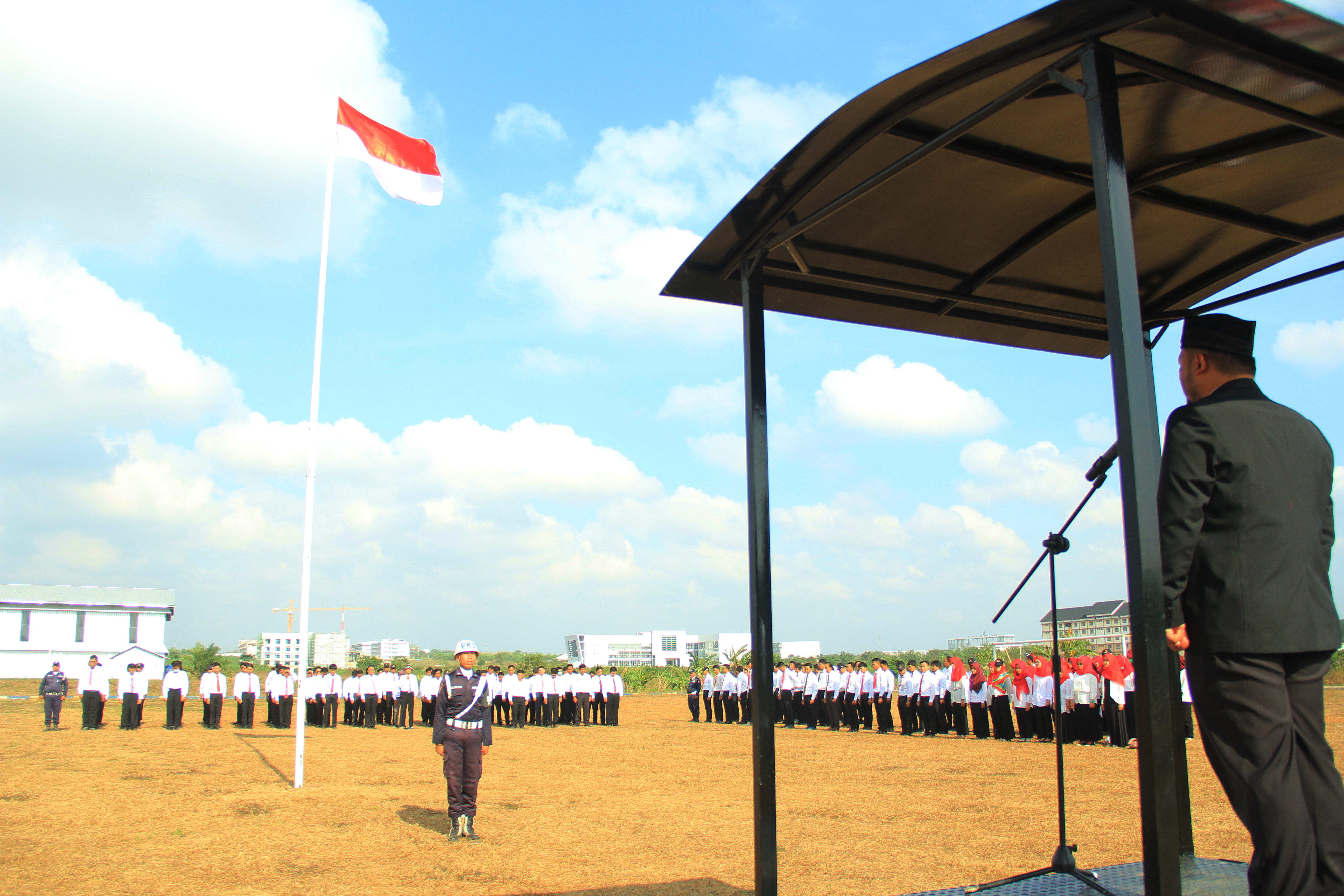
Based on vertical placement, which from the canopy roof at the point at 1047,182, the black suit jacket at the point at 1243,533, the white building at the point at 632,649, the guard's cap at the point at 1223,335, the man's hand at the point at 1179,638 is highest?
the canopy roof at the point at 1047,182

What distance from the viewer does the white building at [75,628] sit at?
60750mm

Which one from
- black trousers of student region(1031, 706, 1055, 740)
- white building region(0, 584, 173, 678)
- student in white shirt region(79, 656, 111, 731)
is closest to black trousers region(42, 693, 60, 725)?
student in white shirt region(79, 656, 111, 731)

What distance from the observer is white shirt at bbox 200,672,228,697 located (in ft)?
Answer: 82.1

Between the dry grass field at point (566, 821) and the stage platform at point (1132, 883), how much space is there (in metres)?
2.08

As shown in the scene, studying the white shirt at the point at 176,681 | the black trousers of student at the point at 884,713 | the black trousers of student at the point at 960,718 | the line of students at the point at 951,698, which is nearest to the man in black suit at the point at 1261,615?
the line of students at the point at 951,698

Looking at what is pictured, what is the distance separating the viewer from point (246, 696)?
84.8 feet

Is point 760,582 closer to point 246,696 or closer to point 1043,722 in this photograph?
point 1043,722

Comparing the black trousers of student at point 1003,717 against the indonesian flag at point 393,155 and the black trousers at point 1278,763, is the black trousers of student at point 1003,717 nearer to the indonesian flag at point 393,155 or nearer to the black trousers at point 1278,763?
the indonesian flag at point 393,155

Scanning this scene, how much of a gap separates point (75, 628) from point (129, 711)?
48.6 m

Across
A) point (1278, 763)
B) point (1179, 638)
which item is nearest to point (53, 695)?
point (1179, 638)

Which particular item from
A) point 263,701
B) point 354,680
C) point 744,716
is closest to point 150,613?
point 263,701

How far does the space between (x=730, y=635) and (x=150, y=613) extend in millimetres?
65639

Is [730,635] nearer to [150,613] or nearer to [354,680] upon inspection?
[150,613]

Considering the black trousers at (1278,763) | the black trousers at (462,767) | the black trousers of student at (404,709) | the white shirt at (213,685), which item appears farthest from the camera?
the black trousers of student at (404,709)
